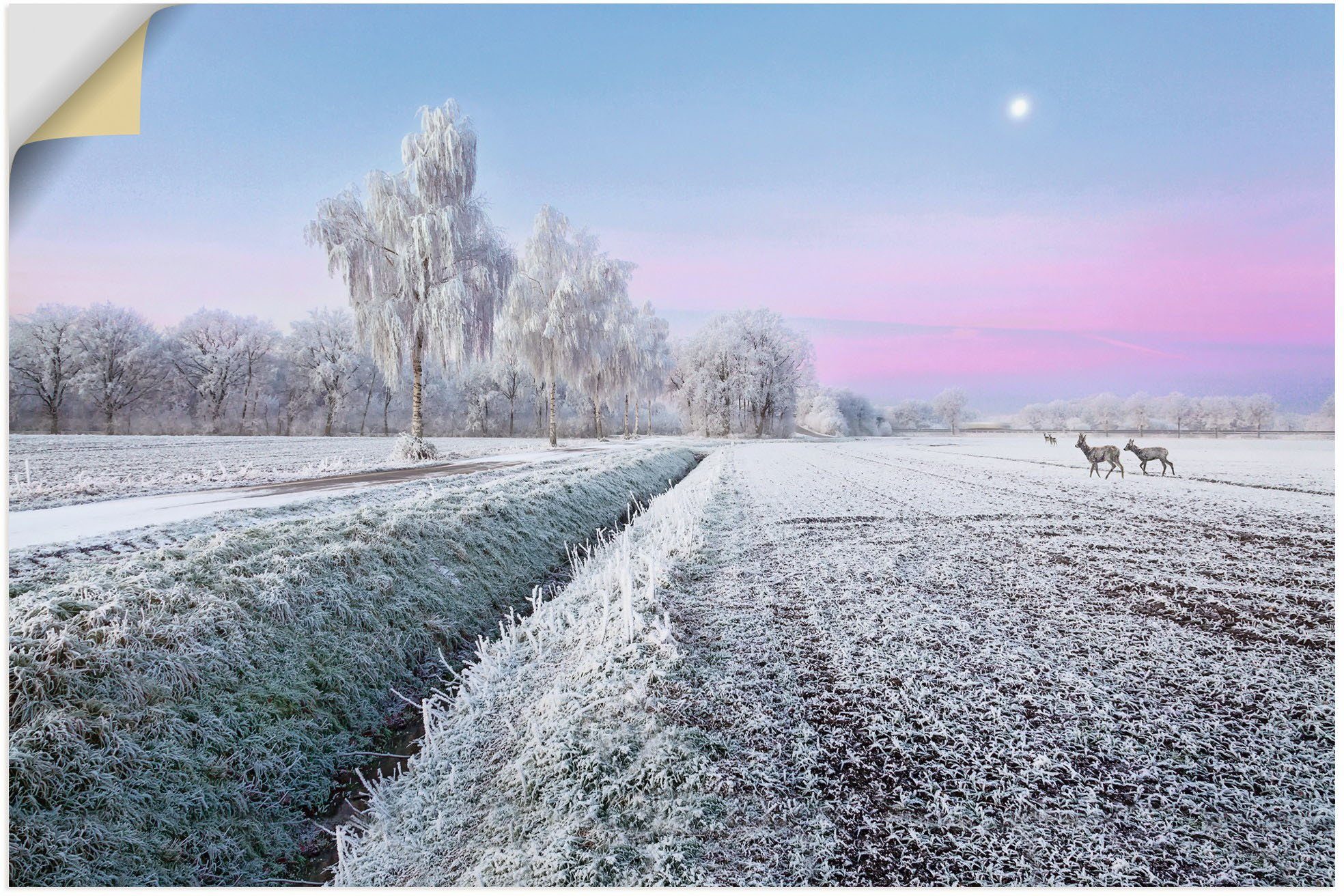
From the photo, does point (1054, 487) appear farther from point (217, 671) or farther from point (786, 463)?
point (217, 671)

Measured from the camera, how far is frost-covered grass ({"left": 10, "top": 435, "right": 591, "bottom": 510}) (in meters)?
5.74

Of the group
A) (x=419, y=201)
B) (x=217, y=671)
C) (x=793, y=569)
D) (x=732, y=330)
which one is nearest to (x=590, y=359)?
(x=419, y=201)

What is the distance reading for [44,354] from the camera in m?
2.99

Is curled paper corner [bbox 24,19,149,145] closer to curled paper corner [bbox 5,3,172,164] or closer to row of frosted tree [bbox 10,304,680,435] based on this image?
curled paper corner [bbox 5,3,172,164]

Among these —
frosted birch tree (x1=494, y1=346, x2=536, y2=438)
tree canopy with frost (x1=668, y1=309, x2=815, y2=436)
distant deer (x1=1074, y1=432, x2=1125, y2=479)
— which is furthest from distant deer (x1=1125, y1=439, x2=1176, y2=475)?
frosted birch tree (x1=494, y1=346, x2=536, y2=438)

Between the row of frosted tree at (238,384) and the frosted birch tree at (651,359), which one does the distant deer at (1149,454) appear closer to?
the row of frosted tree at (238,384)

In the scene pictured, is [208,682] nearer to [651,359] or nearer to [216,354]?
[216,354]

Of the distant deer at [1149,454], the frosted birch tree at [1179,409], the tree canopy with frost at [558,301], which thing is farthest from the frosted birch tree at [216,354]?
the distant deer at [1149,454]

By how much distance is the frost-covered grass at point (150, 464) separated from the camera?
5.74m

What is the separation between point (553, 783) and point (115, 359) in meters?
10.3

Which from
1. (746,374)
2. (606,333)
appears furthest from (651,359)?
(606,333)

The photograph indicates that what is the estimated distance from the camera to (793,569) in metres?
4.69

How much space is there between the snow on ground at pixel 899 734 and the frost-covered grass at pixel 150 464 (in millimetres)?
3355

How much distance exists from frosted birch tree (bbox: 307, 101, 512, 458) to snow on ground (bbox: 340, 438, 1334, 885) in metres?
10.9
